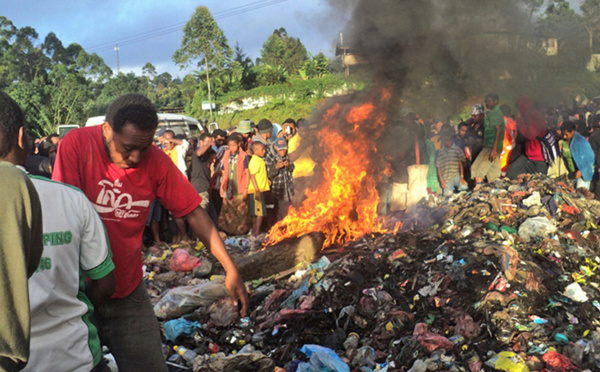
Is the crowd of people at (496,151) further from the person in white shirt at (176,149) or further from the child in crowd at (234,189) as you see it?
the person in white shirt at (176,149)

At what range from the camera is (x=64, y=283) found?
5.86 feet

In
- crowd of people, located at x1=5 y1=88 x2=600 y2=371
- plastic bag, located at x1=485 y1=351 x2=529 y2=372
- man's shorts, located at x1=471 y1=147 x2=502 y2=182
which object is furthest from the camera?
man's shorts, located at x1=471 y1=147 x2=502 y2=182

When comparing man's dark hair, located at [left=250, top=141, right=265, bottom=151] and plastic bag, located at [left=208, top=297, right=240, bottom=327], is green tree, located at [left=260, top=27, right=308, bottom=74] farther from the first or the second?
plastic bag, located at [left=208, top=297, right=240, bottom=327]

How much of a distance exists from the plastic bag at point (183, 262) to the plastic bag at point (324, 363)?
3469 millimetres

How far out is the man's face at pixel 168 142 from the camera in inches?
388

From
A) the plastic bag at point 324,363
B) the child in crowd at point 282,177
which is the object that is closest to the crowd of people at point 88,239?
the plastic bag at point 324,363

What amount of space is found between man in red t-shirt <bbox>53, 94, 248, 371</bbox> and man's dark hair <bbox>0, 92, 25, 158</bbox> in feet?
2.84

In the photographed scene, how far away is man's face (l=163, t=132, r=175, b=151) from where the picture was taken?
9.84 metres

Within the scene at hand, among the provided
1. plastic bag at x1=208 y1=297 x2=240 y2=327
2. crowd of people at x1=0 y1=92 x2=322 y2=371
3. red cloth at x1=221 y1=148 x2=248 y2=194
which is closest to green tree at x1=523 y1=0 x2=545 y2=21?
red cloth at x1=221 y1=148 x2=248 y2=194

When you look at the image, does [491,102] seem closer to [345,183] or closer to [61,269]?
[345,183]

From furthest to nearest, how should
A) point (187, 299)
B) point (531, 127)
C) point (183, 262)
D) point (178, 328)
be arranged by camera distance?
point (531, 127) → point (183, 262) → point (187, 299) → point (178, 328)

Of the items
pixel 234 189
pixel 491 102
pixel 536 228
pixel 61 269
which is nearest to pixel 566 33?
pixel 491 102

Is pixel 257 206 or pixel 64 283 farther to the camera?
pixel 257 206

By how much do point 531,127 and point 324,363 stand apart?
7.19m
